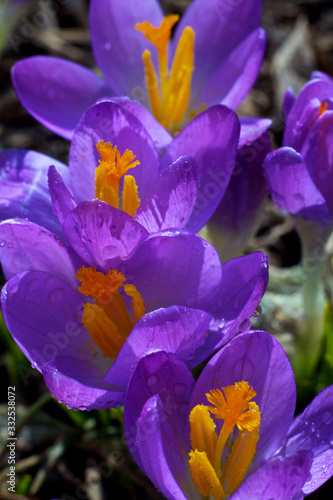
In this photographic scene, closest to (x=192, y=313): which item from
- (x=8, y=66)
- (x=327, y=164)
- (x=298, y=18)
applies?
(x=327, y=164)

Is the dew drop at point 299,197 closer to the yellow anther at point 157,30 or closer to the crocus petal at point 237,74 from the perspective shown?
the crocus petal at point 237,74

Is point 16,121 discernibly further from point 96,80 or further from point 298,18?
point 298,18

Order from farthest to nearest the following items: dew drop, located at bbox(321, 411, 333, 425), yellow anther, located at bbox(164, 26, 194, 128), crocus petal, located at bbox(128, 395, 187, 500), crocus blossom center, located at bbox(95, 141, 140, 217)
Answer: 1. yellow anther, located at bbox(164, 26, 194, 128)
2. crocus blossom center, located at bbox(95, 141, 140, 217)
3. dew drop, located at bbox(321, 411, 333, 425)
4. crocus petal, located at bbox(128, 395, 187, 500)

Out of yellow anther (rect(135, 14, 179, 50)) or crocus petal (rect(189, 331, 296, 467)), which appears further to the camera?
yellow anther (rect(135, 14, 179, 50))

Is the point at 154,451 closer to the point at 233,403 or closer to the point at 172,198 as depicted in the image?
the point at 233,403

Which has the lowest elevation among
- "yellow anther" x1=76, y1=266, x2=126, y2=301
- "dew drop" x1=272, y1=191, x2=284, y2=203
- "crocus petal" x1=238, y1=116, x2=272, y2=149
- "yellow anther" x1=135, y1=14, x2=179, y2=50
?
"yellow anther" x1=76, y1=266, x2=126, y2=301

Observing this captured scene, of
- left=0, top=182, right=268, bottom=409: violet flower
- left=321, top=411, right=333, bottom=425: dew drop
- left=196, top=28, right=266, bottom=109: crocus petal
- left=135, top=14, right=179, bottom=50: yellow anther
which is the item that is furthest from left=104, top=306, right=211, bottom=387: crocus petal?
left=135, top=14, right=179, bottom=50: yellow anther

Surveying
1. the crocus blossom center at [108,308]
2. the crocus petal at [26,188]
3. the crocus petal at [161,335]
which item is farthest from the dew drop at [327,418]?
the crocus petal at [26,188]

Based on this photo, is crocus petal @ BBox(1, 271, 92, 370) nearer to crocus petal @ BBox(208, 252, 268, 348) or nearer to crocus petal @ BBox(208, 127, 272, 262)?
crocus petal @ BBox(208, 252, 268, 348)
